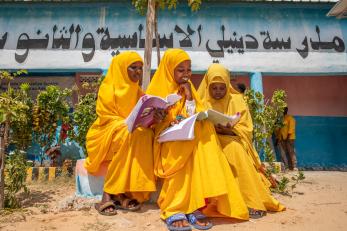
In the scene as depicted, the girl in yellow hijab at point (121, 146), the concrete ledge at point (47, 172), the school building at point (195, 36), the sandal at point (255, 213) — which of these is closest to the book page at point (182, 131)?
the girl in yellow hijab at point (121, 146)

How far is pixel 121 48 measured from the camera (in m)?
6.75

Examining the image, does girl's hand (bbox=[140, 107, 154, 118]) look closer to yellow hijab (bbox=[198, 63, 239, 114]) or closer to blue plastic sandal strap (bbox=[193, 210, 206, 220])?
yellow hijab (bbox=[198, 63, 239, 114])

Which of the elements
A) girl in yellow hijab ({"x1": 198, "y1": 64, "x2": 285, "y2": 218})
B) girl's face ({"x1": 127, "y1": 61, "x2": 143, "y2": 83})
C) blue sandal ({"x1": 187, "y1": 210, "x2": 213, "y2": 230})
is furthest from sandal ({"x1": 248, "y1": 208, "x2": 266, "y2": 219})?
girl's face ({"x1": 127, "y1": 61, "x2": 143, "y2": 83})

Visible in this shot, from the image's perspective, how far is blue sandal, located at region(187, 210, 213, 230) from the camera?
2.25 m

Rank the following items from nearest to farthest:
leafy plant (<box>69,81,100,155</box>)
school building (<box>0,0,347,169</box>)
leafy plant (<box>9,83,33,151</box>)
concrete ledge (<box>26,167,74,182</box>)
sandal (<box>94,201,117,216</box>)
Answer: sandal (<box>94,201,117,216</box>) < concrete ledge (<box>26,167,74,182</box>) < leafy plant (<box>9,83,33,151</box>) < leafy plant (<box>69,81,100,155</box>) < school building (<box>0,0,347,169</box>)

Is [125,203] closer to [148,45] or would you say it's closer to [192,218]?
[192,218]

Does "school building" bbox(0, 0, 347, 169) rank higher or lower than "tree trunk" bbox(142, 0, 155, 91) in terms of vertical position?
higher

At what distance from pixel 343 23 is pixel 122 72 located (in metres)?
6.19

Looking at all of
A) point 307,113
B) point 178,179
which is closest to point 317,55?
point 307,113

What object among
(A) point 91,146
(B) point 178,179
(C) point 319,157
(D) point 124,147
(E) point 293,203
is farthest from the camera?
(C) point 319,157

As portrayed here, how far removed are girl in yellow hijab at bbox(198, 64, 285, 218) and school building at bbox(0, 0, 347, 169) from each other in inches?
145

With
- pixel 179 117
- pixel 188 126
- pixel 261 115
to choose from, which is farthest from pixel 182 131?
pixel 261 115

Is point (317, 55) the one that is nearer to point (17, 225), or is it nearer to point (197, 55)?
point (197, 55)

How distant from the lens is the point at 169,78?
2871 mm
